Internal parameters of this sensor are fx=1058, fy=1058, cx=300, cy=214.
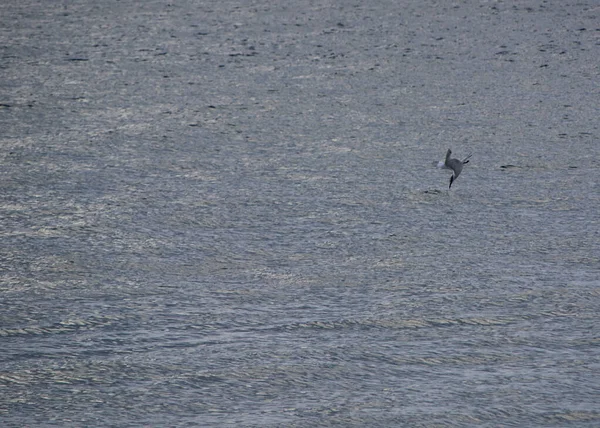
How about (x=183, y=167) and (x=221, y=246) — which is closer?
(x=221, y=246)

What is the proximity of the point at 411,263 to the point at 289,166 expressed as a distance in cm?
167

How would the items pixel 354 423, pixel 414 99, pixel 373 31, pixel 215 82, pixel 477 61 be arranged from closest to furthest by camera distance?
pixel 354 423 → pixel 414 99 → pixel 215 82 → pixel 477 61 → pixel 373 31

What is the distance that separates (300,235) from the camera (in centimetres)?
517

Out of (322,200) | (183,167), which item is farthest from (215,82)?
(322,200)

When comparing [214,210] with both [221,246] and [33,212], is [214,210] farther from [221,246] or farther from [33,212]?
[33,212]

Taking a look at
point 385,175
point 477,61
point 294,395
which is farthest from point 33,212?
point 477,61

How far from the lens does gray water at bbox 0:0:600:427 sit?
367 cm

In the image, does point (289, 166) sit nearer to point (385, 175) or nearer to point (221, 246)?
point (385, 175)

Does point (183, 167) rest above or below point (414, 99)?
below

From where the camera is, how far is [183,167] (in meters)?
6.27

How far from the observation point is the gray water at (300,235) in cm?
367

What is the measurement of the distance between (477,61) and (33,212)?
4666 millimetres

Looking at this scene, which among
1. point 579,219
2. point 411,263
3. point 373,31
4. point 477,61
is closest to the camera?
point 411,263

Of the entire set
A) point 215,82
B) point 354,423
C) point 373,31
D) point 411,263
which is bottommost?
point 354,423
